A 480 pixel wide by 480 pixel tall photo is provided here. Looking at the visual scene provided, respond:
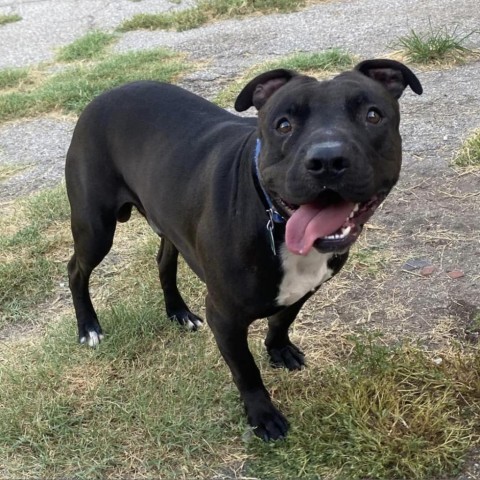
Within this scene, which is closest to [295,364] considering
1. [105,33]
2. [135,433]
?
[135,433]

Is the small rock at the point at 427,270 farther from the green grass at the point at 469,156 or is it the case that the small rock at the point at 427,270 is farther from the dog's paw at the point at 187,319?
the dog's paw at the point at 187,319

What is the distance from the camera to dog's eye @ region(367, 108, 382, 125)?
2659 mm

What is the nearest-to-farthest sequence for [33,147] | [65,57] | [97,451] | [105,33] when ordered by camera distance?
[97,451]
[33,147]
[65,57]
[105,33]

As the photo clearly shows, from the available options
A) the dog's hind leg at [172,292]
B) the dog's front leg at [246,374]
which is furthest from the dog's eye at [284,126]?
the dog's hind leg at [172,292]

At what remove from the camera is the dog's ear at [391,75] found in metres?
2.91

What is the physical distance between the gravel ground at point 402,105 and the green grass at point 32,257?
1.77 ft

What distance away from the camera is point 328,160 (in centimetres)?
240

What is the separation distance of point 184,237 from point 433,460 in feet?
4.56

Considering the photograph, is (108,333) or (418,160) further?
(418,160)

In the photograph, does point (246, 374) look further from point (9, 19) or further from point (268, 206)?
point (9, 19)

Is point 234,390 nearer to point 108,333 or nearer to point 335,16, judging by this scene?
point 108,333

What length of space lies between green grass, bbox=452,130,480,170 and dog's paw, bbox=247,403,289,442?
2.62m

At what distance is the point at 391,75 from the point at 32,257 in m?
2.75

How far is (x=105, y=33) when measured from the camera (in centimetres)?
911
